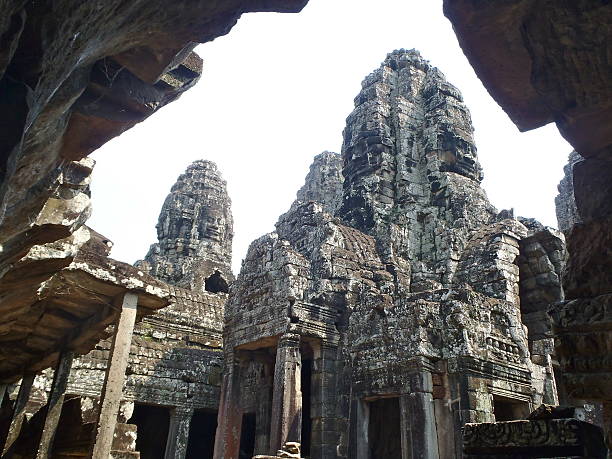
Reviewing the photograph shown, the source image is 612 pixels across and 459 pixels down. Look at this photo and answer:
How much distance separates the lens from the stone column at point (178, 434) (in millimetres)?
15039

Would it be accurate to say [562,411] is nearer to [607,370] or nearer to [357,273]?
[607,370]

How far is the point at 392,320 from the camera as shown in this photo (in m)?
10.4

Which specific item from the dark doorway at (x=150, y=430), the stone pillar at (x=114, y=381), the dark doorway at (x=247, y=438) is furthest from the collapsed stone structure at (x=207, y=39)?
the dark doorway at (x=150, y=430)

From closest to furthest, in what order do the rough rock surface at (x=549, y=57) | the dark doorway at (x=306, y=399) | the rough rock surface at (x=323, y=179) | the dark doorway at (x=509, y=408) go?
the rough rock surface at (x=549, y=57)
the dark doorway at (x=509, y=408)
the dark doorway at (x=306, y=399)
the rough rock surface at (x=323, y=179)

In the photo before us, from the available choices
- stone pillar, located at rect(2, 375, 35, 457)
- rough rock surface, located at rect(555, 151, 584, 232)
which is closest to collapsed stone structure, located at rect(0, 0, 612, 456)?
stone pillar, located at rect(2, 375, 35, 457)

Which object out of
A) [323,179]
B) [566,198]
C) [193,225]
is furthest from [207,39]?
[566,198]

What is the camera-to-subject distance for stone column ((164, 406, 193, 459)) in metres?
15.0

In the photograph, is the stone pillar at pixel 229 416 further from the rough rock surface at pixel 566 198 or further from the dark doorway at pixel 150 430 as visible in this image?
the rough rock surface at pixel 566 198

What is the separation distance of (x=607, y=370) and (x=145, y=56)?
277 cm

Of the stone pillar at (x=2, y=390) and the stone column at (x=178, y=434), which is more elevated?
the stone pillar at (x=2, y=390)

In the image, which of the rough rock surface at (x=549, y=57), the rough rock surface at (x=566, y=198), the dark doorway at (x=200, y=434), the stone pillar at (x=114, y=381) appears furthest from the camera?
the rough rock surface at (x=566, y=198)

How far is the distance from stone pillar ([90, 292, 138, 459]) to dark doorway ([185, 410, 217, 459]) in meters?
13.7

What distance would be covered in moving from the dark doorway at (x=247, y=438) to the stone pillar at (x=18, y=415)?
25.6ft

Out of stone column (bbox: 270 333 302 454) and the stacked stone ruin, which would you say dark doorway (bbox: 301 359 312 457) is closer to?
the stacked stone ruin
